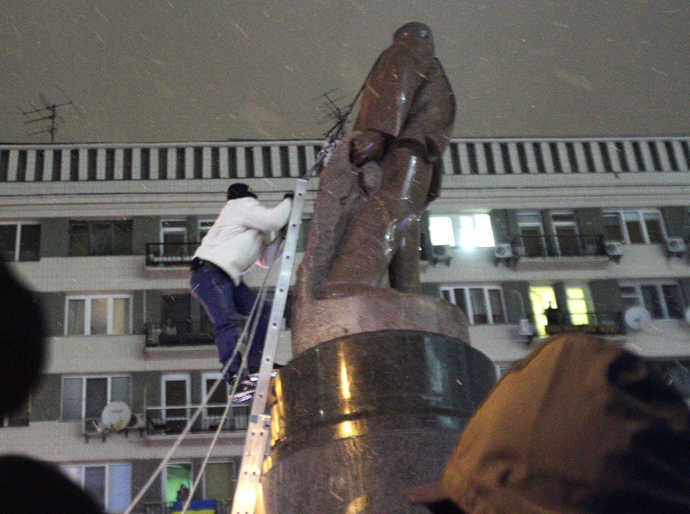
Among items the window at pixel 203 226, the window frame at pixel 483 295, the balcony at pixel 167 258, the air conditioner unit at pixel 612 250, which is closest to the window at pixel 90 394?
the balcony at pixel 167 258

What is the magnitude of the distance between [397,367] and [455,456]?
3.52 metres

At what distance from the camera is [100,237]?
29328mm

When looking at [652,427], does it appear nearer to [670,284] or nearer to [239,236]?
[239,236]

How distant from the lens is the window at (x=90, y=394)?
26.4 meters

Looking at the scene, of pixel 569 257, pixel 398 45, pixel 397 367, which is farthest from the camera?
pixel 569 257

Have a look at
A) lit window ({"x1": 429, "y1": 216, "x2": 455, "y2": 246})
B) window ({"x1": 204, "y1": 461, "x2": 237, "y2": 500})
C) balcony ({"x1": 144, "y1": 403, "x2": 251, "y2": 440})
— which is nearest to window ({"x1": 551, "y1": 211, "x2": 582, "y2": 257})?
lit window ({"x1": 429, "y1": 216, "x2": 455, "y2": 246})

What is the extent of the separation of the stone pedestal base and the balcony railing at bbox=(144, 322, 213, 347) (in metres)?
22.0

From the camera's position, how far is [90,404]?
26.6 meters

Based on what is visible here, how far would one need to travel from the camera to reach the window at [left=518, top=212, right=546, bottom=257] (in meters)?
30.0

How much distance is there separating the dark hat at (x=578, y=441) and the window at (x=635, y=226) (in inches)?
1214

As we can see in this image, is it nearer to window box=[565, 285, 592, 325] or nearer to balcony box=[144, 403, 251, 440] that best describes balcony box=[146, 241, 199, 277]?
balcony box=[144, 403, 251, 440]

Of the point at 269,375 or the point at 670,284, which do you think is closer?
the point at 269,375

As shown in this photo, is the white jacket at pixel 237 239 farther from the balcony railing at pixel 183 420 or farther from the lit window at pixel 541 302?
the lit window at pixel 541 302

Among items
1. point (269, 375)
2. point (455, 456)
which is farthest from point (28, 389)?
point (269, 375)
